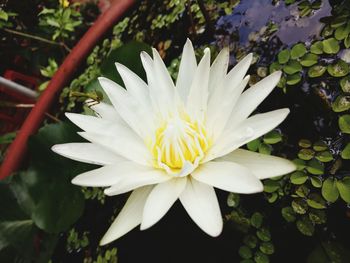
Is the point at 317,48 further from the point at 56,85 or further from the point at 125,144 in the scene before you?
the point at 56,85

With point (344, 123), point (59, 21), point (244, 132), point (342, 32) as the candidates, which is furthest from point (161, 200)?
point (59, 21)

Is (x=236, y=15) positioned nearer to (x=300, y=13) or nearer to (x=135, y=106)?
(x=300, y=13)

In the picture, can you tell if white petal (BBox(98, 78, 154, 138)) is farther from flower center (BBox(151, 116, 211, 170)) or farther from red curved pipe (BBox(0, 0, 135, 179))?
red curved pipe (BBox(0, 0, 135, 179))

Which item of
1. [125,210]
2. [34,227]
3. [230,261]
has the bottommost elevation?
[230,261]

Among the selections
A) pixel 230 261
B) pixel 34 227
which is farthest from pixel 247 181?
pixel 34 227

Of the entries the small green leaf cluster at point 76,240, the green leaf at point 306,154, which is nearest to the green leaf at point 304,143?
the green leaf at point 306,154

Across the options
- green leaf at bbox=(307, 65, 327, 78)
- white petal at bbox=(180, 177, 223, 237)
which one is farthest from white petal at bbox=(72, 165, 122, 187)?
green leaf at bbox=(307, 65, 327, 78)
